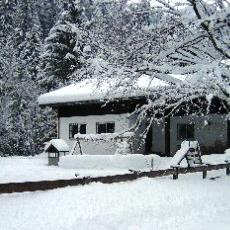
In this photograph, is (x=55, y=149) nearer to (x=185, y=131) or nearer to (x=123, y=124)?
(x=123, y=124)

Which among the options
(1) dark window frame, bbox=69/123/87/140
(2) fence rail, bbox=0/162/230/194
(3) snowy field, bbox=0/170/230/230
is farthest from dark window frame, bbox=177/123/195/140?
(3) snowy field, bbox=0/170/230/230

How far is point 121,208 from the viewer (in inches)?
359

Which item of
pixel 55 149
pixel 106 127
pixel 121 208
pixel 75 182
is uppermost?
pixel 106 127

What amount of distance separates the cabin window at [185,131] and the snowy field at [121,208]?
14.1 m

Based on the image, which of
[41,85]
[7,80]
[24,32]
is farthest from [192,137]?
[24,32]

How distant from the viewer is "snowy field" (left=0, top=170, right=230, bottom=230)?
7.65 meters

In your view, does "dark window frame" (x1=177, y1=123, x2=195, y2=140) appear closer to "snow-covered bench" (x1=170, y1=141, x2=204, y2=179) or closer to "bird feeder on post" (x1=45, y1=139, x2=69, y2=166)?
"bird feeder on post" (x1=45, y1=139, x2=69, y2=166)

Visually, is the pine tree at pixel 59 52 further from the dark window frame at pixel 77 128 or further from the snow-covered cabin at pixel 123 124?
the snow-covered cabin at pixel 123 124

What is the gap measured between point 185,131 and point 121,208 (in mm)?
18121

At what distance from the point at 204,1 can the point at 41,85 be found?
38079mm

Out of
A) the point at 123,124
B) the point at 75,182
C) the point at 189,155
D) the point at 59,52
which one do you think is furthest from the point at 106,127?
the point at 59,52

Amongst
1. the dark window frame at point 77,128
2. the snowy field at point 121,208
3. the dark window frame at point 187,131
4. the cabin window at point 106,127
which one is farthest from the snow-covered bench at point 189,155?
the dark window frame at point 77,128

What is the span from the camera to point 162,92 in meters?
10.2

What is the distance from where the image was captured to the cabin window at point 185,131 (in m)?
26.6
